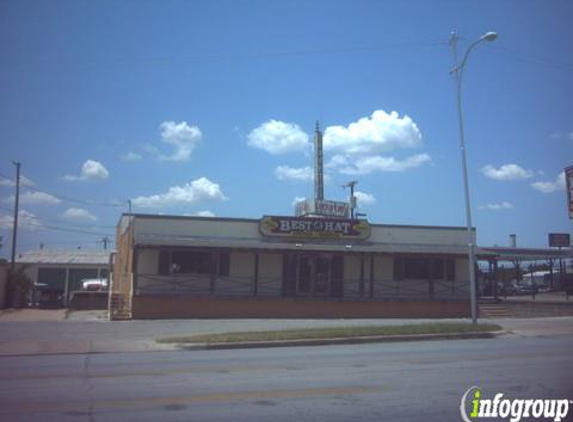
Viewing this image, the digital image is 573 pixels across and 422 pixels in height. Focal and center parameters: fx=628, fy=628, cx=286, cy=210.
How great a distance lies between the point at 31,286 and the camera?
38.8m

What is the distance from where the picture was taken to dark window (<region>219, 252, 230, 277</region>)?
30531 millimetres

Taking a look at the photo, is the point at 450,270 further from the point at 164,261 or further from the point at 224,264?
the point at 164,261

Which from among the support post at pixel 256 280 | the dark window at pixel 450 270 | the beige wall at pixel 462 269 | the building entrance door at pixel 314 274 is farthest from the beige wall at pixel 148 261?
the beige wall at pixel 462 269

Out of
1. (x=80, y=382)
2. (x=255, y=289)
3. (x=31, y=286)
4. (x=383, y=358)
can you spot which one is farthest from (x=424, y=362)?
(x=31, y=286)

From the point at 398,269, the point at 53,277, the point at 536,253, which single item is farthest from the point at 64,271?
the point at 536,253

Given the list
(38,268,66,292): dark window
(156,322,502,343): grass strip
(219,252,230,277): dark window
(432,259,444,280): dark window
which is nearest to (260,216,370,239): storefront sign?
(219,252,230,277): dark window

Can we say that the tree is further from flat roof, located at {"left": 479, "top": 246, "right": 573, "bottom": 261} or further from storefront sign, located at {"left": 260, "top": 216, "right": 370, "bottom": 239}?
flat roof, located at {"left": 479, "top": 246, "right": 573, "bottom": 261}

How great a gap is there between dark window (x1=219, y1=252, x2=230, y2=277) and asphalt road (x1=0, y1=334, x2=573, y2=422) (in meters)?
14.6

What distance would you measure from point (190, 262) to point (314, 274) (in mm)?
6372

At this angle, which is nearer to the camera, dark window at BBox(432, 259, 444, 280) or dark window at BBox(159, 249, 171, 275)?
dark window at BBox(159, 249, 171, 275)

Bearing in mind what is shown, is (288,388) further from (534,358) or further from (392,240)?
(392,240)

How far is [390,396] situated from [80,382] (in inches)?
207

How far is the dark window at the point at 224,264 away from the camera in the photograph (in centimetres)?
3053

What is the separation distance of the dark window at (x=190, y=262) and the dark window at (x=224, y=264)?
57 centimetres
